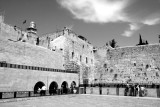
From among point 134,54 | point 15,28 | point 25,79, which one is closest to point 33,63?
point 25,79

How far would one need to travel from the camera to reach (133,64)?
28.1m

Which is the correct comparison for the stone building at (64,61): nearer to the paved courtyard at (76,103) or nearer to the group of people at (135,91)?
the paved courtyard at (76,103)

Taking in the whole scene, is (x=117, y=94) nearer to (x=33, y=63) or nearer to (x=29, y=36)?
(x=33, y=63)

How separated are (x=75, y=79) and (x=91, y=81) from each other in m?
8.99

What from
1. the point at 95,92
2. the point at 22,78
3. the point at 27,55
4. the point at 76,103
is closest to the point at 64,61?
the point at 27,55

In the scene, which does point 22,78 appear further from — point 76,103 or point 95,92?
point 95,92

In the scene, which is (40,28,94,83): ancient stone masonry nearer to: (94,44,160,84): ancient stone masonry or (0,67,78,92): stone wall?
(94,44,160,84): ancient stone masonry

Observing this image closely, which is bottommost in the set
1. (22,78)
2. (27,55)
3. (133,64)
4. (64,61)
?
(22,78)

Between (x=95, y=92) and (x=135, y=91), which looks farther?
(x=95, y=92)

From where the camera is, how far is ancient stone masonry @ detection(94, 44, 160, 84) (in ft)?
85.9

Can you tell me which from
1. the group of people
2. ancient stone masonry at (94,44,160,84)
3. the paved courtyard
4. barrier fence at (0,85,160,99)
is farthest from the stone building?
the group of people

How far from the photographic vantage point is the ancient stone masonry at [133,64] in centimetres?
2619

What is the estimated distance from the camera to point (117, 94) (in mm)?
16812

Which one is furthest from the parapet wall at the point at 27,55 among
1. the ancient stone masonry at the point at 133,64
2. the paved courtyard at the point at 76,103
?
the ancient stone masonry at the point at 133,64
